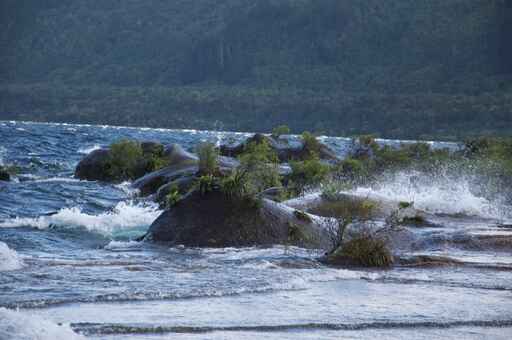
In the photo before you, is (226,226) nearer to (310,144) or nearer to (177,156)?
(177,156)

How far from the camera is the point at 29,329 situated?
9.23 meters

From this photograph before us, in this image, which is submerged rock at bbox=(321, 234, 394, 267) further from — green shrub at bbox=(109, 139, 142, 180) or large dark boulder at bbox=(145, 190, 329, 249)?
green shrub at bbox=(109, 139, 142, 180)

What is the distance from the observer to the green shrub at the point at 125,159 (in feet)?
103

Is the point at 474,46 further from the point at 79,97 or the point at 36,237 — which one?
the point at 36,237

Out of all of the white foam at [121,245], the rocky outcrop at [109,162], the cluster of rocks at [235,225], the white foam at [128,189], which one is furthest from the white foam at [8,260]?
the rocky outcrop at [109,162]

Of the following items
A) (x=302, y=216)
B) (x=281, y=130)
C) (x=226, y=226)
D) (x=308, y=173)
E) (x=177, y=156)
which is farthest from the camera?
(x=281, y=130)

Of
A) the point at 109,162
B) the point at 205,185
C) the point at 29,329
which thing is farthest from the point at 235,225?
the point at 109,162

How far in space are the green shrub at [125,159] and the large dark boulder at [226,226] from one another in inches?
564

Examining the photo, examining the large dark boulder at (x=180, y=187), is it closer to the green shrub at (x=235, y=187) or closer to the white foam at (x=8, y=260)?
the green shrub at (x=235, y=187)

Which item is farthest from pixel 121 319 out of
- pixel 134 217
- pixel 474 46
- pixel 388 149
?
pixel 474 46

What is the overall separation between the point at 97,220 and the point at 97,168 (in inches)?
516

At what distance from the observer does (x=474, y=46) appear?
176 m

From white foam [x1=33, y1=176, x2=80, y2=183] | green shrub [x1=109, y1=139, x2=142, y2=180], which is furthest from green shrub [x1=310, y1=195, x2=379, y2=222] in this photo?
white foam [x1=33, y1=176, x2=80, y2=183]

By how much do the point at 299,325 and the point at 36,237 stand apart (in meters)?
8.13
